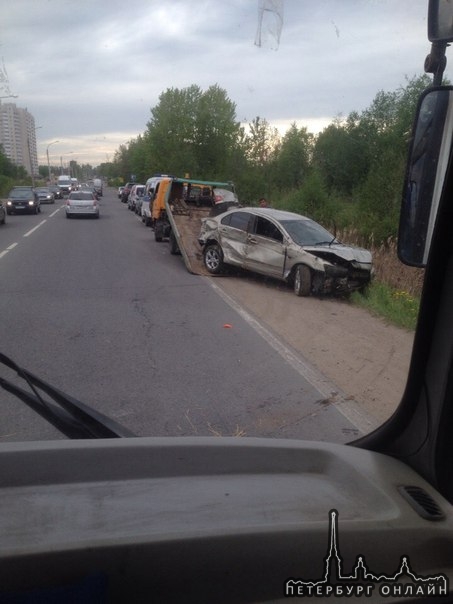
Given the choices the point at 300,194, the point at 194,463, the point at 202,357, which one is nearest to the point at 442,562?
the point at 194,463

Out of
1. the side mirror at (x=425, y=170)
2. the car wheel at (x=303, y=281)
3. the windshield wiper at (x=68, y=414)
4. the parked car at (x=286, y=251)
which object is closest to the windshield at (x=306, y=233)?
the parked car at (x=286, y=251)

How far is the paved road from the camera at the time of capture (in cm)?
545

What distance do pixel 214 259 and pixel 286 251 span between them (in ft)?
9.09

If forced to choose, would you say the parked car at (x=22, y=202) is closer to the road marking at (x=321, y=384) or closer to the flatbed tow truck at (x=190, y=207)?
the flatbed tow truck at (x=190, y=207)

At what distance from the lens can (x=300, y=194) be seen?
20.5m

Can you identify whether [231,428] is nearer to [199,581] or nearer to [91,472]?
[91,472]

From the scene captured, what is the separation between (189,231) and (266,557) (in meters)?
16.5

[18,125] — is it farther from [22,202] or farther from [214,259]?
[22,202]

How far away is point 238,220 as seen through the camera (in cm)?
1467

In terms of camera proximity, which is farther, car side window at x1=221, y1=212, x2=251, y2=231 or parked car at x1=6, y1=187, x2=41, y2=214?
parked car at x1=6, y1=187, x2=41, y2=214

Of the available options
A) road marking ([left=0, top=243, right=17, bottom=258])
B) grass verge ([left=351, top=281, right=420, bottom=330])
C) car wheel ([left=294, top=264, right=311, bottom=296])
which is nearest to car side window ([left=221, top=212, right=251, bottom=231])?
car wheel ([left=294, top=264, right=311, bottom=296])

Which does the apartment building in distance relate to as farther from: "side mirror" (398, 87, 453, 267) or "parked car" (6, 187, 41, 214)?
"parked car" (6, 187, 41, 214)

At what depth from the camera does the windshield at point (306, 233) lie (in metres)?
13.1

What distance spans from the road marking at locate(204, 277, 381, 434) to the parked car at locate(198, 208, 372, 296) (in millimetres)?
2591
